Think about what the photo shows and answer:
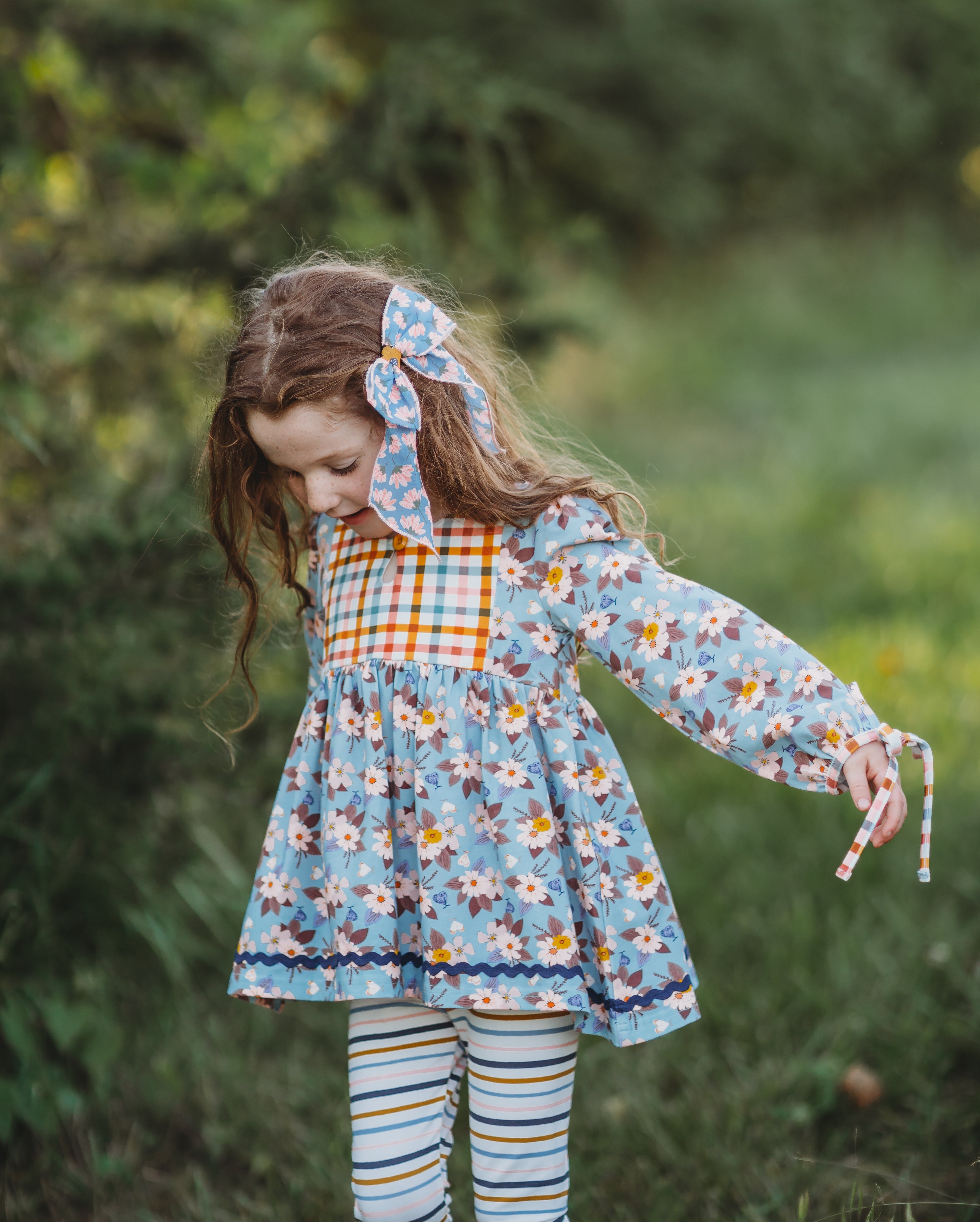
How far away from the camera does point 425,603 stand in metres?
1.65

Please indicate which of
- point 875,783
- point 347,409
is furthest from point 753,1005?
point 347,409

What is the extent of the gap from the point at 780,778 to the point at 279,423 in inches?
32.8

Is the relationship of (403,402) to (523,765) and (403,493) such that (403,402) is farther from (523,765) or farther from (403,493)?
(523,765)

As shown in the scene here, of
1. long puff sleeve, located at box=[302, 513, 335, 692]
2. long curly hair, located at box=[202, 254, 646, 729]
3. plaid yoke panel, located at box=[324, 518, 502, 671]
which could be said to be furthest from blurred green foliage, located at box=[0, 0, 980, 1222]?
plaid yoke panel, located at box=[324, 518, 502, 671]

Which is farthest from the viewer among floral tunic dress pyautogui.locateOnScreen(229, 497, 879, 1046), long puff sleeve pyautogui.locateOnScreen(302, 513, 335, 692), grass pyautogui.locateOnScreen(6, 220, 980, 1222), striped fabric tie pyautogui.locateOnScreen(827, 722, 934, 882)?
grass pyautogui.locateOnScreen(6, 220, 980, 1222)

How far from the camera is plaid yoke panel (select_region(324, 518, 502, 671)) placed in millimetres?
1614

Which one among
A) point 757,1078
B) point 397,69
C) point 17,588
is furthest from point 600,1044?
point 397,69

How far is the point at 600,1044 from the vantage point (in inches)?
97.8

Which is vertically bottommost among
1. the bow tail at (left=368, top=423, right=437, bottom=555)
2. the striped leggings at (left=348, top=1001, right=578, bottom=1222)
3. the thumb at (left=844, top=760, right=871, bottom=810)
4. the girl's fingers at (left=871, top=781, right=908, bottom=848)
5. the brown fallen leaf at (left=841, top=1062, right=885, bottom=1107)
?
the brown fallen leaf at (left=841, top=1062, right=885, bottom=1107)

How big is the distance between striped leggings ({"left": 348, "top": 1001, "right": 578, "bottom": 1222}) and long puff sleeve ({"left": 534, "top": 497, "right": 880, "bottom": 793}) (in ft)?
1.60

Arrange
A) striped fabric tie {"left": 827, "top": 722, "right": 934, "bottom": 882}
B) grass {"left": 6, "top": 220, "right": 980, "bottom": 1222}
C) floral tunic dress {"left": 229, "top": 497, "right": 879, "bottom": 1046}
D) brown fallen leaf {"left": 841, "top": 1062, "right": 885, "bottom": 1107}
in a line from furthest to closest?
brown fallen leaf {"left": 841, "top": 1062, "right": 885, "bottom": 1107}
grass {"left": 6, "top": 220, "right": 980, "bottom": 1222}
floral tunic dress {"left": 229, "top": 497, "right": 879, "bottom": 1046}
striped fabric tie {"left": 827, "top": 722, "right": 934, "bottom": 882}

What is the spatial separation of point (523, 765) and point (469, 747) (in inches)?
3.1

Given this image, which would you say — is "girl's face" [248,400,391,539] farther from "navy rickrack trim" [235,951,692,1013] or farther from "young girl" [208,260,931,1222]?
"navy rickrack trim" [235,951,692,1013]

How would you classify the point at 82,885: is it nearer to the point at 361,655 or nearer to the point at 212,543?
the point at 212,543
